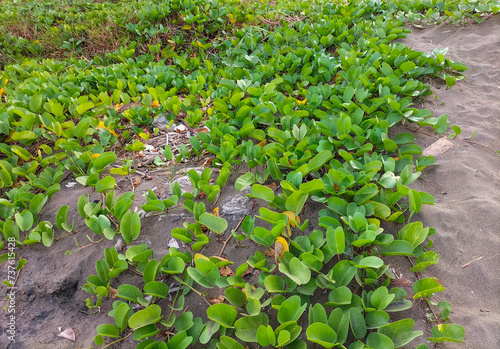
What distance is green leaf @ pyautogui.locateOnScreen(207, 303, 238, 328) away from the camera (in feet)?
3.84

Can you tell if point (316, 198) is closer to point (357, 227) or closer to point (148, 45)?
point (357, 227)

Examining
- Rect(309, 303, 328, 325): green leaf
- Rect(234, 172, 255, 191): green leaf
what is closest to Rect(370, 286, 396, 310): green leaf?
Rect(309, 303, 328, 325): green leaf

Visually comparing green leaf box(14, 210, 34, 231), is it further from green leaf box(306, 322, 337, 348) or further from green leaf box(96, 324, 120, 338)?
green leaf box(306, 322, 337, 348)

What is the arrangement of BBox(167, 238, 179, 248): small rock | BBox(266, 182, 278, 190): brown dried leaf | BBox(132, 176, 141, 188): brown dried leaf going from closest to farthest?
BBox(167, 238, 179, 248): small rock → BBox(266, 182, 278, 190): brown dried leaf → BBox(132, 176, 141, 188): brown dried leaf

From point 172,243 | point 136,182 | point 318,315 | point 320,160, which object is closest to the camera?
point 318,315

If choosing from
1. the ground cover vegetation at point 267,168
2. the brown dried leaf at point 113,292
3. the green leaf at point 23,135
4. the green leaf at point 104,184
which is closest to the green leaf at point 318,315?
the ground cover vegetation at point 267,168

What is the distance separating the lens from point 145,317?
123cm

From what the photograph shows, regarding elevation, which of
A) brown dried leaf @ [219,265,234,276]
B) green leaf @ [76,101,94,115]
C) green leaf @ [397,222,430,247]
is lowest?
brown dried leaf @ [219,265,234,276]

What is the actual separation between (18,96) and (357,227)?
9.30ft

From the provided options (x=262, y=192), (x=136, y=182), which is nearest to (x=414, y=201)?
(x=262, y=192)

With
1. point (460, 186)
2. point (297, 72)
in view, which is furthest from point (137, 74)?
point (460, 186)

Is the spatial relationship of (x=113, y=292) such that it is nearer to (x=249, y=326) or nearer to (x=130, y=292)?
(x=130, y=292)

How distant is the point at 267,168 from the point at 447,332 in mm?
1122

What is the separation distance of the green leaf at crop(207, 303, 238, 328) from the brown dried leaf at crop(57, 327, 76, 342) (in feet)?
2.09
